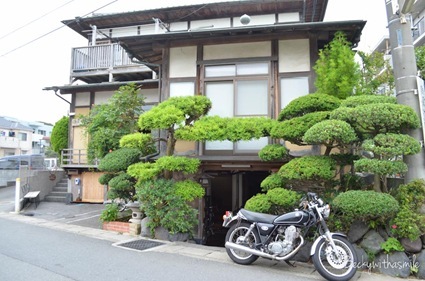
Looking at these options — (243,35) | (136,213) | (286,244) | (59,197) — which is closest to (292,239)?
(286,244)

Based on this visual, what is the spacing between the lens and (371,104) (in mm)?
5438

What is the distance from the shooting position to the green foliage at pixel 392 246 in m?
5.03

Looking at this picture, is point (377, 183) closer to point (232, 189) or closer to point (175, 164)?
point (175, 164)

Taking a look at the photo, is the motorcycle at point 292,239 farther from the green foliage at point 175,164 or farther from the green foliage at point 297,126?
the green foliage at point 175,164

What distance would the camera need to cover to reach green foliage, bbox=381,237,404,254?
503 centimetres

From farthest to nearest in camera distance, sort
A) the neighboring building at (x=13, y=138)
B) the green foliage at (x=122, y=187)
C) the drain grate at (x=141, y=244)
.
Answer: the neighboring building at (x=13, y=138) → the green foliage at (x=122, y=187) → the drain grate at (x=141, y=244)

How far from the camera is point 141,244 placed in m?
7.12

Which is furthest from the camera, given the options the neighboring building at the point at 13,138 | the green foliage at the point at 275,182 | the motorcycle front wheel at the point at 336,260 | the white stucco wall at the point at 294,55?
the neighboring building at the point at 13,138

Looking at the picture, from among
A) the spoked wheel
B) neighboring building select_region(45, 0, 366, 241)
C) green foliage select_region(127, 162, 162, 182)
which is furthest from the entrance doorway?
the spoked wheel

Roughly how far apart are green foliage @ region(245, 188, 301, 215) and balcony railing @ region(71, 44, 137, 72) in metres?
11.1

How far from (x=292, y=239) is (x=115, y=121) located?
7.21 metres

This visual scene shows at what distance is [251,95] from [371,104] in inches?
133

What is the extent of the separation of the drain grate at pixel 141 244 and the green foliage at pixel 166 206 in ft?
1.46

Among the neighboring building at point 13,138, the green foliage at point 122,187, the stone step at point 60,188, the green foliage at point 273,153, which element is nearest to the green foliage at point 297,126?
the green foliage at point 273,153
